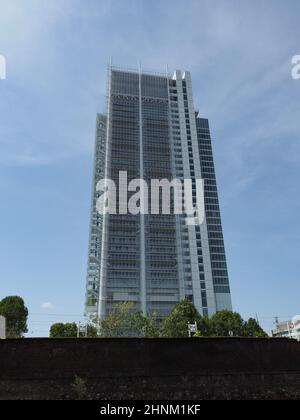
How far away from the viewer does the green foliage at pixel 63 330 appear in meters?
56.0

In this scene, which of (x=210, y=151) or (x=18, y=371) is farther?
(x=210, y=151)

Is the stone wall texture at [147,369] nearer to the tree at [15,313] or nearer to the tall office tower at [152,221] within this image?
the tree at [15,313]

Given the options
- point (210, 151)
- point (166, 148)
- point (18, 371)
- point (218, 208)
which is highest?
point (210, 151)

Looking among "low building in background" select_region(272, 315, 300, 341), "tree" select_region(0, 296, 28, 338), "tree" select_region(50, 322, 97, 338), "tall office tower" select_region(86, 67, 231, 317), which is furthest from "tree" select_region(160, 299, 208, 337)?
"low building in background" select_region(272, 315, 300, 341)

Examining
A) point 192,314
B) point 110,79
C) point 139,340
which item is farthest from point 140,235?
point 139,340

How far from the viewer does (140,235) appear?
9862 centimetres

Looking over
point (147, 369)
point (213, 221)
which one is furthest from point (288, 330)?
point (147, 369)

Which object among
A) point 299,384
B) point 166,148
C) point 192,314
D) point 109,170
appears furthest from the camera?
point 166,148

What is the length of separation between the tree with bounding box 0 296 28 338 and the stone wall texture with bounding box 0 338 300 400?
35.3 metres

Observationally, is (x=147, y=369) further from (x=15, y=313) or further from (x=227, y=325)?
(x=15, y=313)

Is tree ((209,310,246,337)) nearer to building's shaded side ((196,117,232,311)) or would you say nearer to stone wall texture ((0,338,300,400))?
stone wall texture ((0,338,300,400))

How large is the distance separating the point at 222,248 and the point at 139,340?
93.3m

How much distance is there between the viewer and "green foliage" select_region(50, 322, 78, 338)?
5600cm
